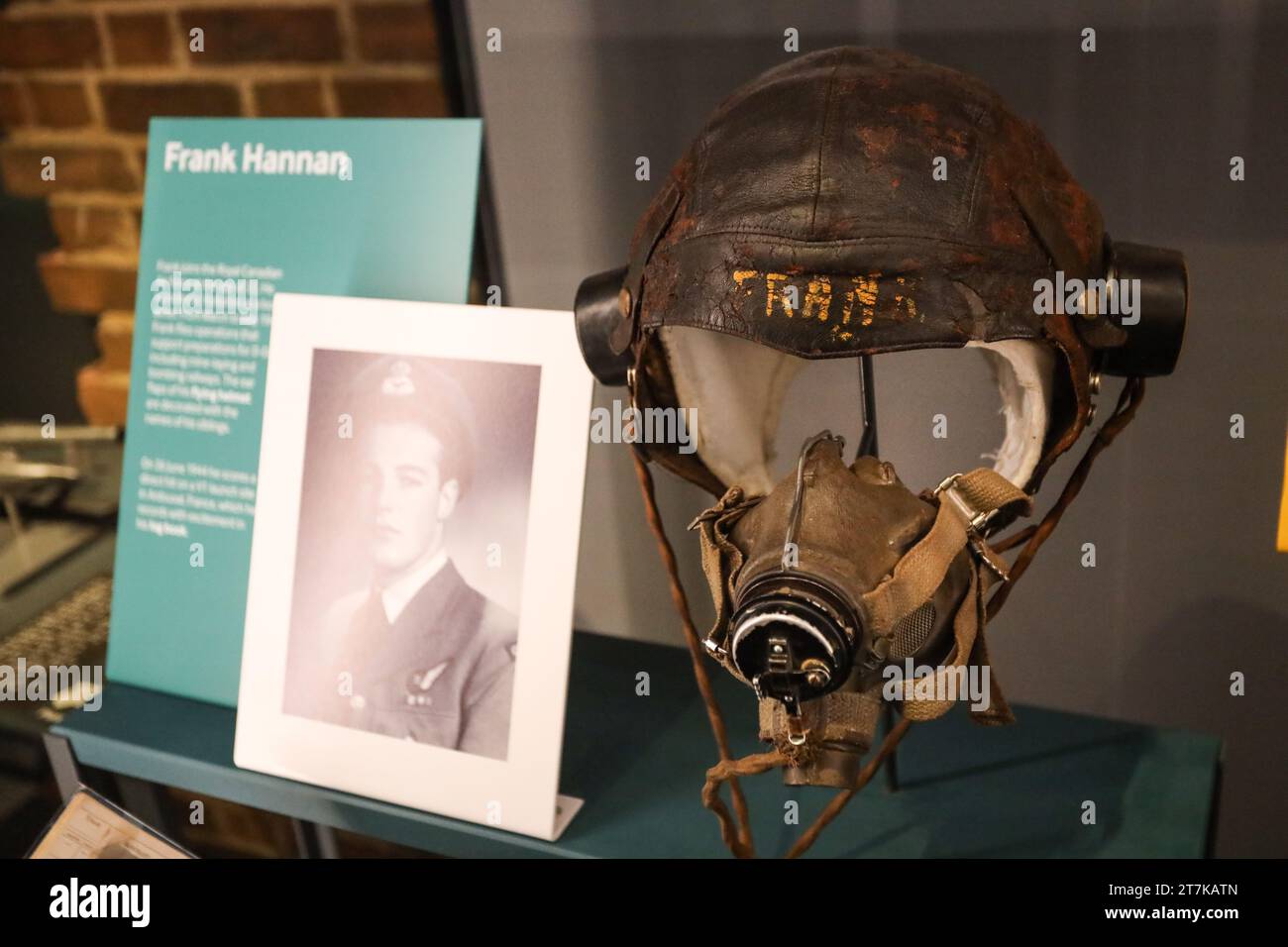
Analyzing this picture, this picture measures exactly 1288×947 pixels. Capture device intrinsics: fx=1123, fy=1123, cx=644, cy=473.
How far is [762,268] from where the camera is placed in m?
0.84

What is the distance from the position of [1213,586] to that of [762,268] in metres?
0.89

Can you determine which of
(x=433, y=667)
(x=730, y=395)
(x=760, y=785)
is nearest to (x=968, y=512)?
(x=730, y=395)

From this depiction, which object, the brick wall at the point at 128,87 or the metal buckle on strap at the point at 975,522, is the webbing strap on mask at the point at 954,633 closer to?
the metal buckle on strap at the point at 975,522

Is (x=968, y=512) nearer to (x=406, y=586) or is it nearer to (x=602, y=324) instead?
(x=602, y=324)

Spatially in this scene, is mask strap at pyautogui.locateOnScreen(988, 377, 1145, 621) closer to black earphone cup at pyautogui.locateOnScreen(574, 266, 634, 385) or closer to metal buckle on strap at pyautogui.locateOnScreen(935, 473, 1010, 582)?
metal buckle on strap at pyautogui.locateOnScreen(935, 473, 1010, 582)

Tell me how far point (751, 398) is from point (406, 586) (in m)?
0.44

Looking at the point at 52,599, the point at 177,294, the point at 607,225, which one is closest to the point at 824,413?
the point at 607,225

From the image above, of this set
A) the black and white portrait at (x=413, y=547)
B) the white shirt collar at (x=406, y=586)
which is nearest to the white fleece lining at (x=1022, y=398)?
the black and white portrait at (x=413, y=547)

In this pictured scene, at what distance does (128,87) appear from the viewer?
1.74 meters

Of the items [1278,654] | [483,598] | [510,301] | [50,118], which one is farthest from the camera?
[50,118]

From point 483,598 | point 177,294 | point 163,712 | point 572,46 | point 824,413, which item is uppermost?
point 572,46

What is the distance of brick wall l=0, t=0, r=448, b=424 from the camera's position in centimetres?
158

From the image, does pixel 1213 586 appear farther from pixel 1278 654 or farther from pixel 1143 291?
pixel 1143 291

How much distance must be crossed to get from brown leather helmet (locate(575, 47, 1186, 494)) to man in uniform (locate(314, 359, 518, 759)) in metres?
0.38
